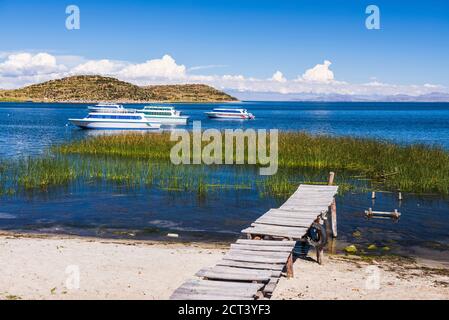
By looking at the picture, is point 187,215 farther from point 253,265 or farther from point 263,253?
point 253,265

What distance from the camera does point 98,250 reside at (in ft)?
50.8

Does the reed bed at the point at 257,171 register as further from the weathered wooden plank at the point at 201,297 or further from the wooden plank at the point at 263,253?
A: the weathered wooden plank at the point at 201,297

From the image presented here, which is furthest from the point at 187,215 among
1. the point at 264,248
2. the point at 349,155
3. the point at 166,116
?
the point at 166,116

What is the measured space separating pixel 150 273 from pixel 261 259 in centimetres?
327

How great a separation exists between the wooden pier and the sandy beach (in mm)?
836

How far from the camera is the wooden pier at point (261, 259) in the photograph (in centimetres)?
980

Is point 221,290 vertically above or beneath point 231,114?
beneath

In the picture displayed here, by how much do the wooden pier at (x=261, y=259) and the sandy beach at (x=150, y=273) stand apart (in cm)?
84

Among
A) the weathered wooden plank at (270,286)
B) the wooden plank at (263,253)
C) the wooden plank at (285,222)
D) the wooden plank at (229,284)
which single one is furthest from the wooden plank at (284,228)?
the wooden plank at (229,284)

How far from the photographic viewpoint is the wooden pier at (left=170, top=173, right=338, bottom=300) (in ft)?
32.1

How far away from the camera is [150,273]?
13.2 metres

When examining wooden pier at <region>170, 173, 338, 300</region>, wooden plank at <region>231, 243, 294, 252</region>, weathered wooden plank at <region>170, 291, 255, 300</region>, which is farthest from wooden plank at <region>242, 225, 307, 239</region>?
weathered wooden plank at <region>170, 291, 255, 300</region>
